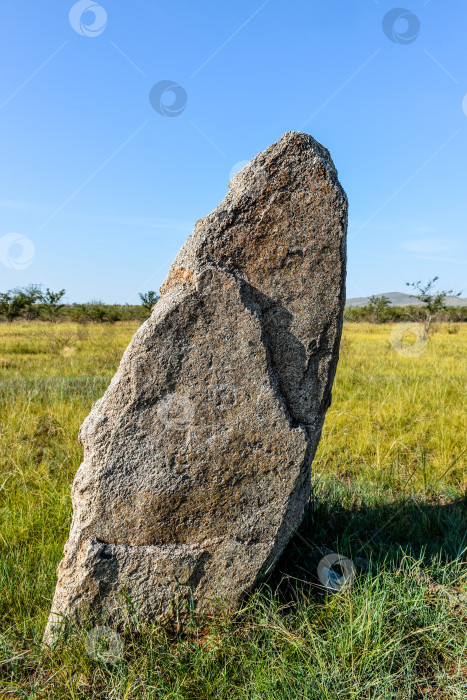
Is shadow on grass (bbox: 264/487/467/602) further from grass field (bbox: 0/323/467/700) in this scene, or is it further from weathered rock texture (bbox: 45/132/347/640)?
weathered rock texture (bbox: 45/132/347/640)

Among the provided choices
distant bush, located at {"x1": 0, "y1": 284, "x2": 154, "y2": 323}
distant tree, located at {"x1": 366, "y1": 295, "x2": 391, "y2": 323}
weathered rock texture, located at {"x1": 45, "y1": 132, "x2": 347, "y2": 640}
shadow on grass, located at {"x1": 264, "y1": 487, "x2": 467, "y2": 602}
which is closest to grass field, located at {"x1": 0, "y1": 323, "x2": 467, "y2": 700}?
shadow on grass, located at {"x1": 264, "y1": 487, "x2": 467, "y2": 602}

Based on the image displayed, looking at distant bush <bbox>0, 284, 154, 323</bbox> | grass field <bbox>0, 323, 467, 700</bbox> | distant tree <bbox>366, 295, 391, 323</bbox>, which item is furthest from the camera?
distant tree <bbox>366, 295, 391, 323</bbox>

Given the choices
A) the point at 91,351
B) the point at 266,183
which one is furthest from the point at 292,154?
the point at 91,351

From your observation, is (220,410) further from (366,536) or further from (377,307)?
(377,307)

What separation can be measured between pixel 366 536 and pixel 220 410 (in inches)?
58.3

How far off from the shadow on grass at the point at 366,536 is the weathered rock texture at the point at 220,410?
38 centimetres

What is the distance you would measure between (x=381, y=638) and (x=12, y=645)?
159cm

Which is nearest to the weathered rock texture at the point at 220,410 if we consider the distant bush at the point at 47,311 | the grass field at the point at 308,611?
the grass field at the point at 308,611

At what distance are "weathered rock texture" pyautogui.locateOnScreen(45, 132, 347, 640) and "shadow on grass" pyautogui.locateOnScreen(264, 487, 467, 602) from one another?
38cm

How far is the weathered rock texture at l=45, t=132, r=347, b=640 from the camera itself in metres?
2.11

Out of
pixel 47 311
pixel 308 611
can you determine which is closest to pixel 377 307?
pixel 47 311

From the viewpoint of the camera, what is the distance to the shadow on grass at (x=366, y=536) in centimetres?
255

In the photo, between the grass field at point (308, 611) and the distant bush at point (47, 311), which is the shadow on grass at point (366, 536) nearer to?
the grass field at point (308, 611)

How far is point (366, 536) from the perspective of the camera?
9.77ft
